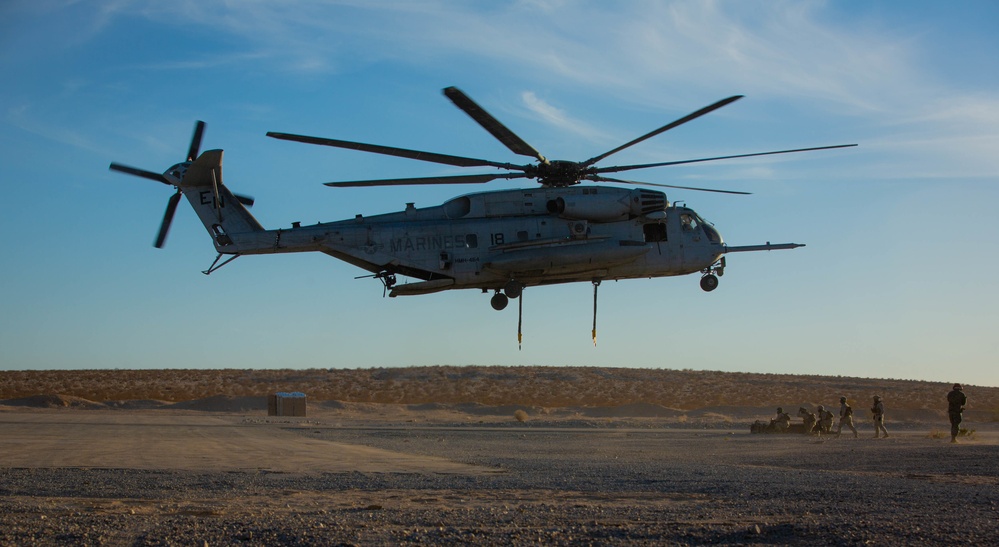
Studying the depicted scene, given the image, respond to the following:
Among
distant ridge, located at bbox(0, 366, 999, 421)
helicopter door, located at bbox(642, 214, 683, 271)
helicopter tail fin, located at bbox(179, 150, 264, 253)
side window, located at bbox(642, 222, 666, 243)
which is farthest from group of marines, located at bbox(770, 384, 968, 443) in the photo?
distant ridge, located at bbox(0, 366, 999, 421)

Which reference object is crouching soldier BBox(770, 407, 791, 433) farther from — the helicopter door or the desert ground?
the helicopter door

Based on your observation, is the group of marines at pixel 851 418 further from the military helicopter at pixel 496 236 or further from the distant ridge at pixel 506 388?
the distant ridge at pixel 506 388

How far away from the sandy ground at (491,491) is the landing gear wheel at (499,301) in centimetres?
324

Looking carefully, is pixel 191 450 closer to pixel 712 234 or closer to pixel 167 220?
pixel 167 220

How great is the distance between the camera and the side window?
25.3 meters

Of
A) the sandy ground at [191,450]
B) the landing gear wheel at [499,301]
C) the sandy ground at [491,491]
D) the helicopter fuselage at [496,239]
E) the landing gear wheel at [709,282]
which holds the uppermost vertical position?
the helicopter fuselage at [496,239]

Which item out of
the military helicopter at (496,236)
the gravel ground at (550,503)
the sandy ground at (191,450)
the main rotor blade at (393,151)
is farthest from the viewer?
the military helicopter at (496,236)

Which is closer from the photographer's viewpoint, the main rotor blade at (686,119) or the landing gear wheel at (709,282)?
the main rotor blade at (686,119)

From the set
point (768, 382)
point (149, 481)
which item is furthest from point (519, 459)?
point (768, 382)

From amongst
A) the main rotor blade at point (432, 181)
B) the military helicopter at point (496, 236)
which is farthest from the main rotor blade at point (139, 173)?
the main rotor blade at point (432, 181)

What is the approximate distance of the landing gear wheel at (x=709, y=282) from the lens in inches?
1029

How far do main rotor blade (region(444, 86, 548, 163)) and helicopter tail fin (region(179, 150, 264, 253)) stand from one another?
676 centimetres

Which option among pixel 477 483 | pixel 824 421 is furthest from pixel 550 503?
pixel 824 421

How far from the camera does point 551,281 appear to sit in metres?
25.2
